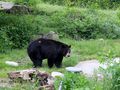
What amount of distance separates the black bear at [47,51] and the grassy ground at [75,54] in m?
0.22

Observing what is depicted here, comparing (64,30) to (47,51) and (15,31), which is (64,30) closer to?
(15,31)

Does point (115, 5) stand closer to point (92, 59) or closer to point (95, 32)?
point (95, 32)

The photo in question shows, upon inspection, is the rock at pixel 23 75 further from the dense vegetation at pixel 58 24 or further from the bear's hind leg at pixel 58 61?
the dense vegetation at pixel 58 24

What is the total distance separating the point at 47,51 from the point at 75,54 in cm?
175

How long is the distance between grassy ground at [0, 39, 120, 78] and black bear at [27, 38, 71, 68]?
22cm

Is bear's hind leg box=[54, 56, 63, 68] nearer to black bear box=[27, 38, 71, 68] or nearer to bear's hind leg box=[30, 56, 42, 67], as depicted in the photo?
black bear box=[27, 38, 71, 68]

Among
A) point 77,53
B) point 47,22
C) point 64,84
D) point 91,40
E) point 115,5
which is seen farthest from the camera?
point 115,5

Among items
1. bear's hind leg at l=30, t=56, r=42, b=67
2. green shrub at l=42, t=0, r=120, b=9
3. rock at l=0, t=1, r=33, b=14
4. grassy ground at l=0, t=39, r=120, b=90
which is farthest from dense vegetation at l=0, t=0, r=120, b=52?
green shrub at l=42, t=0, r=120, b=9

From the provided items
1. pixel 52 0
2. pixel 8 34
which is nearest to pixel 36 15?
pixel 8 34

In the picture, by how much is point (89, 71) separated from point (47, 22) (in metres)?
5.99

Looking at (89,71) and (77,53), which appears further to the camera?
(77,53)

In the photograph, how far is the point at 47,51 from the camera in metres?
12.8

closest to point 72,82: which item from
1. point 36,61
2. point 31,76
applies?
point 31,76

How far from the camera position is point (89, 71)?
39.5 feet
